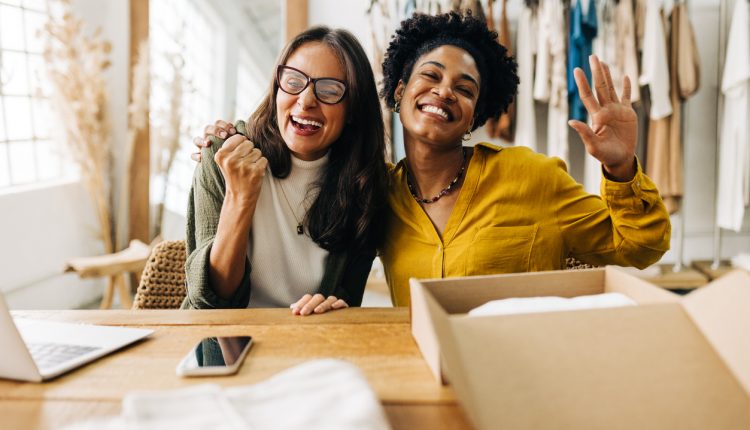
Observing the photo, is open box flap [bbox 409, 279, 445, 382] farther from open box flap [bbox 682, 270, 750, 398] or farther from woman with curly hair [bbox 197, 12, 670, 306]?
woman with curly hair [bbox 197, 12, 670, 306]

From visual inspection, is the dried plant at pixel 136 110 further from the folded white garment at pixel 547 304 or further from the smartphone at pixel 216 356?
the folded white garment at pixel 547 304

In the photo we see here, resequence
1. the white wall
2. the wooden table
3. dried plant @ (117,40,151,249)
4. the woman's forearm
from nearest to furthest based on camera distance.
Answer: the wooden table
the woman's forearm
the white wall
dried plant @ (117,40,151,249)

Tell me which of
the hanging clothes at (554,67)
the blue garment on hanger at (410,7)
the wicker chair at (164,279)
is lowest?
the wicker chair at (164,279)

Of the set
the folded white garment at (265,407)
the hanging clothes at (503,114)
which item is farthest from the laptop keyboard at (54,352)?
the hanging clothes at (503,114)

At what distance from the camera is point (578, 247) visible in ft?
5.55

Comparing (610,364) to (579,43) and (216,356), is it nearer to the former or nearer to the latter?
(216,356)

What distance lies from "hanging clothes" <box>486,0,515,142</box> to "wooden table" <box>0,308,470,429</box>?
92.1 inches

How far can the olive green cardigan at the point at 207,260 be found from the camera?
1.51 metres

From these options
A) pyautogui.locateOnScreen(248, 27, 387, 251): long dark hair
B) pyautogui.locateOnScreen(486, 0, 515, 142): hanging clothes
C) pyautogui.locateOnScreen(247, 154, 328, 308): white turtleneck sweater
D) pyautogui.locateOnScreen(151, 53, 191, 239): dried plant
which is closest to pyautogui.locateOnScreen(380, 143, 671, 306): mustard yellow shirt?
pyautogui.locateOnScreen(248, 27, 387, 251): long dark hair

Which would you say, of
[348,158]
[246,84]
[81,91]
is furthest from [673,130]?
[81,91]

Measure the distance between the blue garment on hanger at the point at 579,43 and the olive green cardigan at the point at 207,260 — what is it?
6.61 ft

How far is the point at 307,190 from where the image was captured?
1.73 m

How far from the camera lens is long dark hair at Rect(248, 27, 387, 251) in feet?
5.44

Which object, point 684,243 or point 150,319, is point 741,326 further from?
point 684,243
